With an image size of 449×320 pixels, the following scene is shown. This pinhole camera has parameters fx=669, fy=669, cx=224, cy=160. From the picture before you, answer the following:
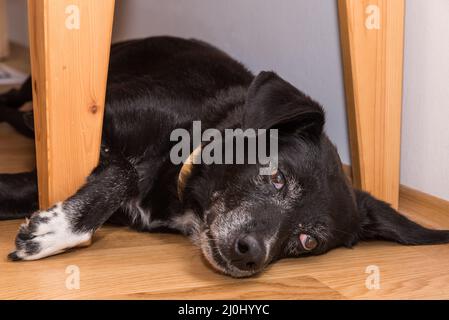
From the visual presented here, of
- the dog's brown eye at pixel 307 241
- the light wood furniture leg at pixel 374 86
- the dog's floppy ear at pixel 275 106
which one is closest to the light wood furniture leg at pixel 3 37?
the light wood furniture leg at pixel 374 86

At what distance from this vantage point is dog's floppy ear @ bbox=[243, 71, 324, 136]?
181 centimetres

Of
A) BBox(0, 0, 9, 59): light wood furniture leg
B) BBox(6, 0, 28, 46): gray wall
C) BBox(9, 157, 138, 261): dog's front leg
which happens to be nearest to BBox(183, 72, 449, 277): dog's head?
BBox(9, 157, 138, 261): dog's front leg

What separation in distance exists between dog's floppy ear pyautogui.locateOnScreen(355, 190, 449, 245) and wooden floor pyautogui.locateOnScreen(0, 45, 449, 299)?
35 mm

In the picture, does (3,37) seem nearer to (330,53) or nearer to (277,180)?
(330,53)

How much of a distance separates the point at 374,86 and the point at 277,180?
65 cm

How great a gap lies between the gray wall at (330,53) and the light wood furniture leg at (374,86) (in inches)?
3.9

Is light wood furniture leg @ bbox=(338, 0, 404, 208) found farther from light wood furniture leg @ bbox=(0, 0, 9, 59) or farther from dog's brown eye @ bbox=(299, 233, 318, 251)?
light wood furniture leg @ bbox=(0, 0, 9, 59)

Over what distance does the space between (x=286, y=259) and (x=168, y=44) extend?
1239 mm

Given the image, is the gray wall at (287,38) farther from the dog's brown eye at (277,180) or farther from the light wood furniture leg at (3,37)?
the light wood furniture leg at (3,37)

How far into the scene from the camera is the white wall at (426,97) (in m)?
2.28

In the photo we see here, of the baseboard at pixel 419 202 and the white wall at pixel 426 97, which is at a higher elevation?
the white wall at pixel 426 97

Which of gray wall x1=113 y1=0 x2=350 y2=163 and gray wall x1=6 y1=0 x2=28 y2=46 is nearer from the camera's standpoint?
gray wall x1=113 y1=0 x2=350 y2=163

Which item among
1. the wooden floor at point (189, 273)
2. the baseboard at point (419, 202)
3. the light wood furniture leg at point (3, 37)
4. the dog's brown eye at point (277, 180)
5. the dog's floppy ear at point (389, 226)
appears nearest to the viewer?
the wooden floor at point (189, 273)
